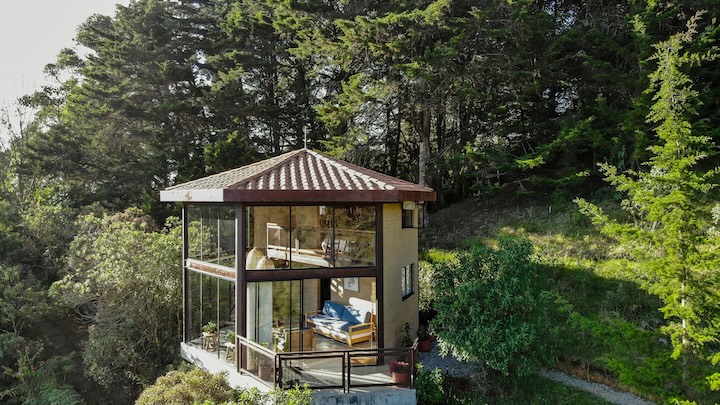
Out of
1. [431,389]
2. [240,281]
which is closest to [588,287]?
[431,389]

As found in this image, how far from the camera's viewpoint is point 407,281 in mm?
12094

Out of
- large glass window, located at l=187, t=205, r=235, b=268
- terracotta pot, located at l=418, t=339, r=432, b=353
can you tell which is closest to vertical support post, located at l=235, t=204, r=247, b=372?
large glass window, located at l=187, t=205, r=235, b=268

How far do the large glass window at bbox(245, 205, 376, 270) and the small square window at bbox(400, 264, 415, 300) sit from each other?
2.28 metres

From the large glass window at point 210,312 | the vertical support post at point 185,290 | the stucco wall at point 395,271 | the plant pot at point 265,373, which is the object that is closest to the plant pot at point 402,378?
the stucco wall at point 395,271

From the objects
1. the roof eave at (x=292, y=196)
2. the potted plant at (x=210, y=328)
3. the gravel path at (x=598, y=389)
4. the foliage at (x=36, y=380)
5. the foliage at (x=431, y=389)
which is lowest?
the foliage at (x=36, y=380)

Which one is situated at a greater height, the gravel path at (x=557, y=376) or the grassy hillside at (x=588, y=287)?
the grassy hillside at (x=588, y=287)

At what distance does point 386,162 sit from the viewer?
2355cm

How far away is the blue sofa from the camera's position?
9.92 metres

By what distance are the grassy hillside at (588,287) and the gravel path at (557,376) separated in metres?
0.22

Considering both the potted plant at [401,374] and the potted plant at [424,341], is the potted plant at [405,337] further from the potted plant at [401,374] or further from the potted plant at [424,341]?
the potted plant at [401,374]

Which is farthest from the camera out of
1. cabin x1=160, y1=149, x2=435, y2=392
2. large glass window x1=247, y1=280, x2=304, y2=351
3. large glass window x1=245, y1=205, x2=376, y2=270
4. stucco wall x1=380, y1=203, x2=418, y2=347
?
stucco wall x1=380, y1=203, x2=418, y2=347

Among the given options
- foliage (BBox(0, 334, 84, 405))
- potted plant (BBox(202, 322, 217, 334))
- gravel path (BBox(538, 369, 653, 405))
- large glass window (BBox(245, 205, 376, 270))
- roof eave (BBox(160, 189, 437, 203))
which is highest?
roof eave (BBox(160, 189, 437, 203))

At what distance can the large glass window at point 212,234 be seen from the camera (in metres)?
9.61

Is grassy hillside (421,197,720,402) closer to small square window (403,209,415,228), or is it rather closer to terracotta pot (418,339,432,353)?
terracotta pot (418,339,432,353)
